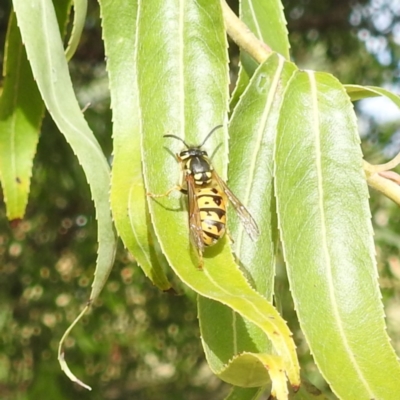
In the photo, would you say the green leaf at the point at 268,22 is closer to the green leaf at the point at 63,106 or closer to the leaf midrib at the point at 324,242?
the leaf midrib at the point at 324,242

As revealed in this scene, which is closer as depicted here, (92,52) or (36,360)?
(36,360)

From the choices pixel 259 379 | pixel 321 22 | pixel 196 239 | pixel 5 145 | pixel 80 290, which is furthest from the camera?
pixel 321 22

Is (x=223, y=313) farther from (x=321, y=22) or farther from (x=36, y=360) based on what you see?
(x=321, y=22)

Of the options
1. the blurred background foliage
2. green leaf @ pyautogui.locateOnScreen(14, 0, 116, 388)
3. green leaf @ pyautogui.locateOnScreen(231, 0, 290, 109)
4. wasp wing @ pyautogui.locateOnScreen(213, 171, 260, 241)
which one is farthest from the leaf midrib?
the blurred background foliage

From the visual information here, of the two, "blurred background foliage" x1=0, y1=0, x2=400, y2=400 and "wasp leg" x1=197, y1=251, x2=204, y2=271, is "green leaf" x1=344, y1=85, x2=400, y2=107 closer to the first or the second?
"wasp leg" x1=197, y1=251, x2=204, y2=271

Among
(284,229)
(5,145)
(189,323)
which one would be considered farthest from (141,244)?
(189,323)

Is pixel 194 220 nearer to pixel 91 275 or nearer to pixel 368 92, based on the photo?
pixel 368 92

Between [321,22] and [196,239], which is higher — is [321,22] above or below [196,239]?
above

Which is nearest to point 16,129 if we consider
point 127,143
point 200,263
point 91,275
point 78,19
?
point 78,19
